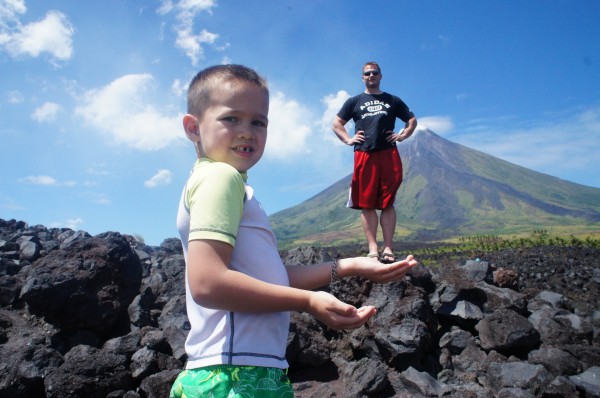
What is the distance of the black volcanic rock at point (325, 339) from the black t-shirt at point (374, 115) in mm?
1790

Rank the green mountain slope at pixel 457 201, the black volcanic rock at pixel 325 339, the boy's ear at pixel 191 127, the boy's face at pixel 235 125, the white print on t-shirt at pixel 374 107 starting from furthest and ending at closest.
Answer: the green mountain slope at pixel 457 201
the white print on t-shirt at pixel 374 107
the black volcanic rock at pixel 325 339
the boy's ear at pixel 191 127
the boy's face at pixel 235 125

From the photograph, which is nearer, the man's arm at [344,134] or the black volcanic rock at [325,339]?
the black volcanic rock at [325,339]

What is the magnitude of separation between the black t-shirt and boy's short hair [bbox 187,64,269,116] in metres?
4.08

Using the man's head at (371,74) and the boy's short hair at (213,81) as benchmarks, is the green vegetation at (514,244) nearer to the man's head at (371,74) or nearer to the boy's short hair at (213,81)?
the man's head at (371,74)

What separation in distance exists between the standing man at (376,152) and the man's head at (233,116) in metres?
3.96

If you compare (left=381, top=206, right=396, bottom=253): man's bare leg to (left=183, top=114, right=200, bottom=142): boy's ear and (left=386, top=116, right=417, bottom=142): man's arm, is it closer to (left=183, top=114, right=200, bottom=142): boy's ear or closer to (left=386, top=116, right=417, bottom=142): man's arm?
(left=386, top=116, right=417, bottom=142): man's arm

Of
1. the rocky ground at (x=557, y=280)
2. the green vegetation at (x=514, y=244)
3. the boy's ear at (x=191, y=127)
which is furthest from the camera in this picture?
the green vegetation at (x=514, y=244)

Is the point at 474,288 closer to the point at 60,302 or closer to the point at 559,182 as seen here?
the point at 60,302

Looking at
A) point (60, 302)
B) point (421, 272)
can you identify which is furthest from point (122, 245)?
point (421, 272)

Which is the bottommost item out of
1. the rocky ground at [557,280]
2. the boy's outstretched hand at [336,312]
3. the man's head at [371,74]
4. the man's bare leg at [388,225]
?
the rocky ground at [557,280]

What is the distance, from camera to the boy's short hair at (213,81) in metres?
1.83

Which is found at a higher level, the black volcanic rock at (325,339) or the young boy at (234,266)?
the young boy at (234,266)

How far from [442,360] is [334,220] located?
144 meters

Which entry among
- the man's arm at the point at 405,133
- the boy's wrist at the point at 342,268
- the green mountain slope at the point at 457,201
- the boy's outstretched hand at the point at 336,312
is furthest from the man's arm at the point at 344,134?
the green mountain slope at the point at 457,201
